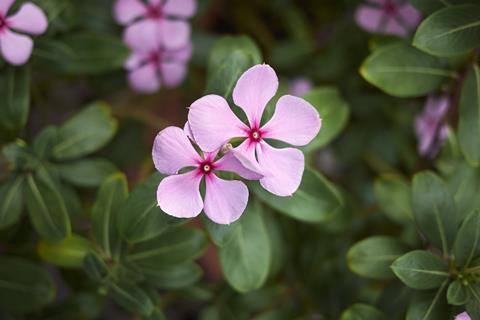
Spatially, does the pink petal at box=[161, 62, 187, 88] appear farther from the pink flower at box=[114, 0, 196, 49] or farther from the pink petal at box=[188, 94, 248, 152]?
the pink petal at box=[188, 94, 248, 152]

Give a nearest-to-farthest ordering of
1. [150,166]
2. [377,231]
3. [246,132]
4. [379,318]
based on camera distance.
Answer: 1. [246,132]
2. [379,318]
3. [150,166]
4. [377,231]

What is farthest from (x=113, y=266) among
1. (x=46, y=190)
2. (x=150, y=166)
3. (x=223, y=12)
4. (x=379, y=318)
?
(x=223, y=12)

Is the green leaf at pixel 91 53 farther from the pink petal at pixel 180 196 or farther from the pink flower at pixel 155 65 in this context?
the pink petal at pixel 180 196

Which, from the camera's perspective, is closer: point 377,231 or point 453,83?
point 453,83

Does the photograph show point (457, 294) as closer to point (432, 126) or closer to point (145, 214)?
point (145, 214)

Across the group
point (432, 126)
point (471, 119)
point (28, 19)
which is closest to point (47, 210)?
point (28, 19)

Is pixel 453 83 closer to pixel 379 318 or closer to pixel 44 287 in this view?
pixel 379 318
